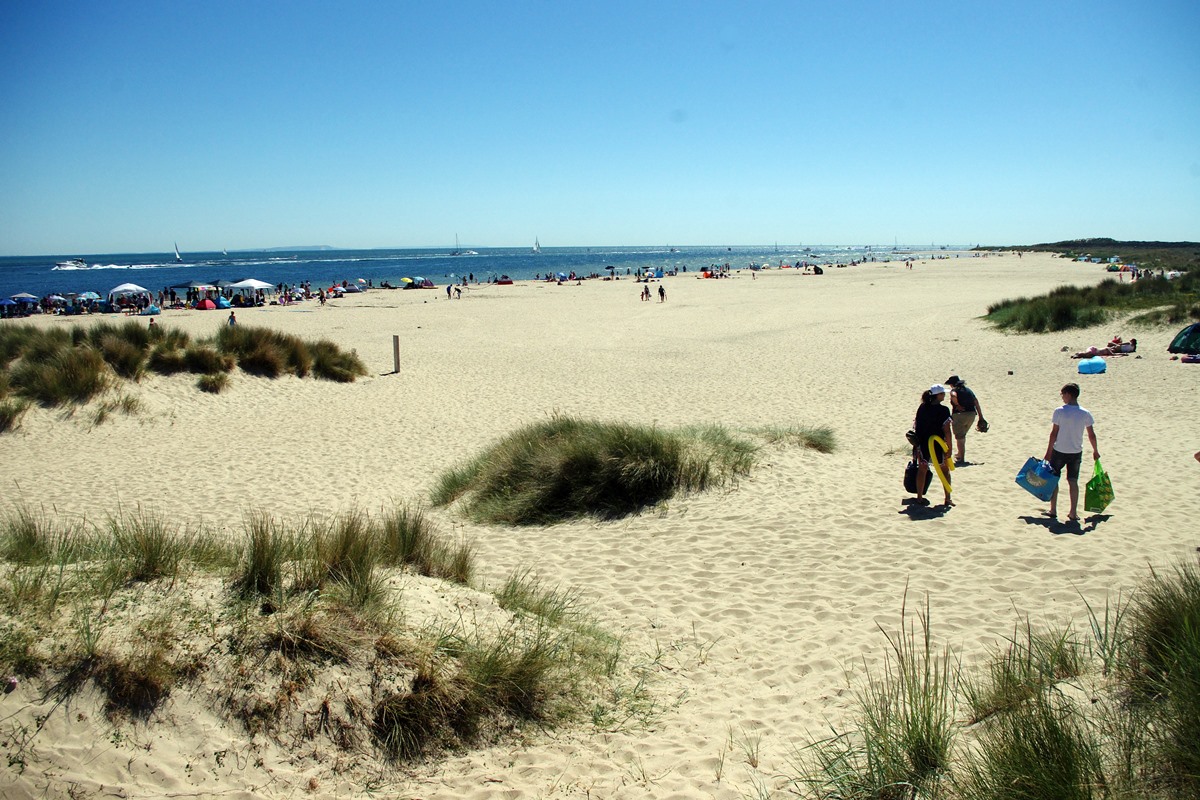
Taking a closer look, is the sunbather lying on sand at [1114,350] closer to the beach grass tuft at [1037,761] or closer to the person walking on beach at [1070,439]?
the person walking on beach at [1070,439]

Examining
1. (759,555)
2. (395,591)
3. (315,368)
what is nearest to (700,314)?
(315,368)

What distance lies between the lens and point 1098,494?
23.1 ft

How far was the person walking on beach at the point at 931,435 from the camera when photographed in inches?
306

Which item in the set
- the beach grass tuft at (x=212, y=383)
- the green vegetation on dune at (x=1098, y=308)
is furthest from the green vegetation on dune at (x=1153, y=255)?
the beach grass tuft at (x=212, y=383)

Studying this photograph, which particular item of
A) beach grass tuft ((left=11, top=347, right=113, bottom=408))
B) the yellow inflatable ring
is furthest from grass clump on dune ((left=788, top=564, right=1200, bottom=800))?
beach grass tuft ((left=11, top=347, right=113, bottom=408))

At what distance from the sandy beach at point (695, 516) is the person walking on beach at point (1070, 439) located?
0.36 metres

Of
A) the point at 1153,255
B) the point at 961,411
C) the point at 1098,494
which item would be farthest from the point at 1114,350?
the point at 1153,255

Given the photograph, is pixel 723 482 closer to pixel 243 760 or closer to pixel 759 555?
pixel 759 555

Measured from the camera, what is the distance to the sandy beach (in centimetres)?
352

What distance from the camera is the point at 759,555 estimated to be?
688 centimetres

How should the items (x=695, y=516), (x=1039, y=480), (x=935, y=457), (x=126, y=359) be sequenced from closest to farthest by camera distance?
1. (x=1039, y=480)
2. (x=935, y=457)
3. (x=695, y=516)
4. (x=126, y=359)

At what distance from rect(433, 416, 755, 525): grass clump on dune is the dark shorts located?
340cm

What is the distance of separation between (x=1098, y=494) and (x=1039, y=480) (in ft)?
1.67

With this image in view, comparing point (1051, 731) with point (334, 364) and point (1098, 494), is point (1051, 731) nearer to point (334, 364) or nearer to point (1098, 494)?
point (1098, 494)
